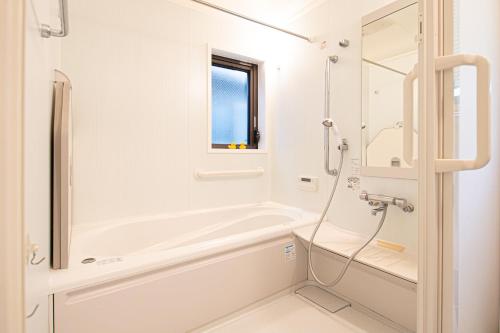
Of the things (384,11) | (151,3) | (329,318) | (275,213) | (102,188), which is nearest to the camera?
(329,318)

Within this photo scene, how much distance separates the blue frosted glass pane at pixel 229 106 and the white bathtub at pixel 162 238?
75 cm

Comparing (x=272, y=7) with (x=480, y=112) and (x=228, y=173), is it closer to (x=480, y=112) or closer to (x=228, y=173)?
(x=228, y=173)

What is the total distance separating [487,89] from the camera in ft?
2.14

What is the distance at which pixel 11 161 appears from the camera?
1.30ft

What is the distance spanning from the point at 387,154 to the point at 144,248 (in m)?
1.86

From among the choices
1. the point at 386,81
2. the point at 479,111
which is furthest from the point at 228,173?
the point at 479,111

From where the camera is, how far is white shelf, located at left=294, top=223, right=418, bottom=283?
138 cm

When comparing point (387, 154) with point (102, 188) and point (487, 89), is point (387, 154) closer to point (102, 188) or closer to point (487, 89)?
point (487, 89)

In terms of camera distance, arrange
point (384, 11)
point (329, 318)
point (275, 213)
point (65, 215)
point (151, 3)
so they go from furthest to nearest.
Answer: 1. point (275, 213)
2. point (151, 3)
3. point (384, 11)
4. point (329, 318)
5. point (65, 215)

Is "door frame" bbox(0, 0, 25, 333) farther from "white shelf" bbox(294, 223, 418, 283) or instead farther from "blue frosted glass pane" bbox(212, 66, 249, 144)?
"blue frosted glass pane" bbox(212, 66, 249, 144)

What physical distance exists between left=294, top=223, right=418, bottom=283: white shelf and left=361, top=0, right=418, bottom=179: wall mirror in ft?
1.59

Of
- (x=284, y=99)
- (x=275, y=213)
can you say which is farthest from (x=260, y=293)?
(x=284, y=99)

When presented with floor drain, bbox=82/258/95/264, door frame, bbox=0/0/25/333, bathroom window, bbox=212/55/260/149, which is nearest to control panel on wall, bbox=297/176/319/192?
bathroom window, bbox=212/55/260/149

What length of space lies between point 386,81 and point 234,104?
1444mm
